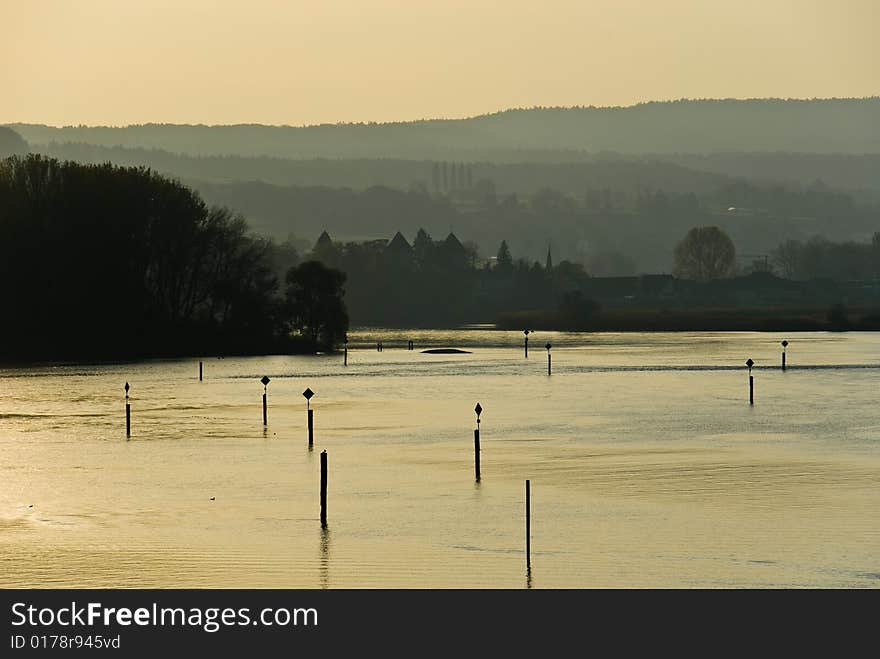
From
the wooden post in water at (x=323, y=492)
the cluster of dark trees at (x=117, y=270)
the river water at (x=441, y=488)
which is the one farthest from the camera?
the cluster of dark trees at (x=117, y=270)

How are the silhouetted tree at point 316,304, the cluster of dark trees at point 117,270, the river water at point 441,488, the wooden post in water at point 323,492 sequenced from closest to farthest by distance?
the river water at point 441,488 → the wooden post in water at point 323,492 → the cluster of dark trees at point 117,270 → the silhouetted tree at point 316,304

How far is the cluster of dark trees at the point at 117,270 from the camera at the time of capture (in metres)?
151

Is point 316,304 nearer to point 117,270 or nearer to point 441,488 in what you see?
point 117,270

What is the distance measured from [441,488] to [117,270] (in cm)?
9871

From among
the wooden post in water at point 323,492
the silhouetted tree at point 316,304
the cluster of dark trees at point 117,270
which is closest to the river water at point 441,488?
the wooden post in water at point 323,492

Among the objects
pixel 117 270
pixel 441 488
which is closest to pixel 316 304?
pixel 117 270

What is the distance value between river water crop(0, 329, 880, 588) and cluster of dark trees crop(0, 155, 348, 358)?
3471 centimetres

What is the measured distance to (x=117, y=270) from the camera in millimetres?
154750

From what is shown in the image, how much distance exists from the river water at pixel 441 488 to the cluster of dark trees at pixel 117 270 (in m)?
34.7

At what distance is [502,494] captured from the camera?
59.0 m

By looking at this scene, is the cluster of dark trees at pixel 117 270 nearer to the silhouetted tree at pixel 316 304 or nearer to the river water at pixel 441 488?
the silhouetted tree at pixel 316 304
